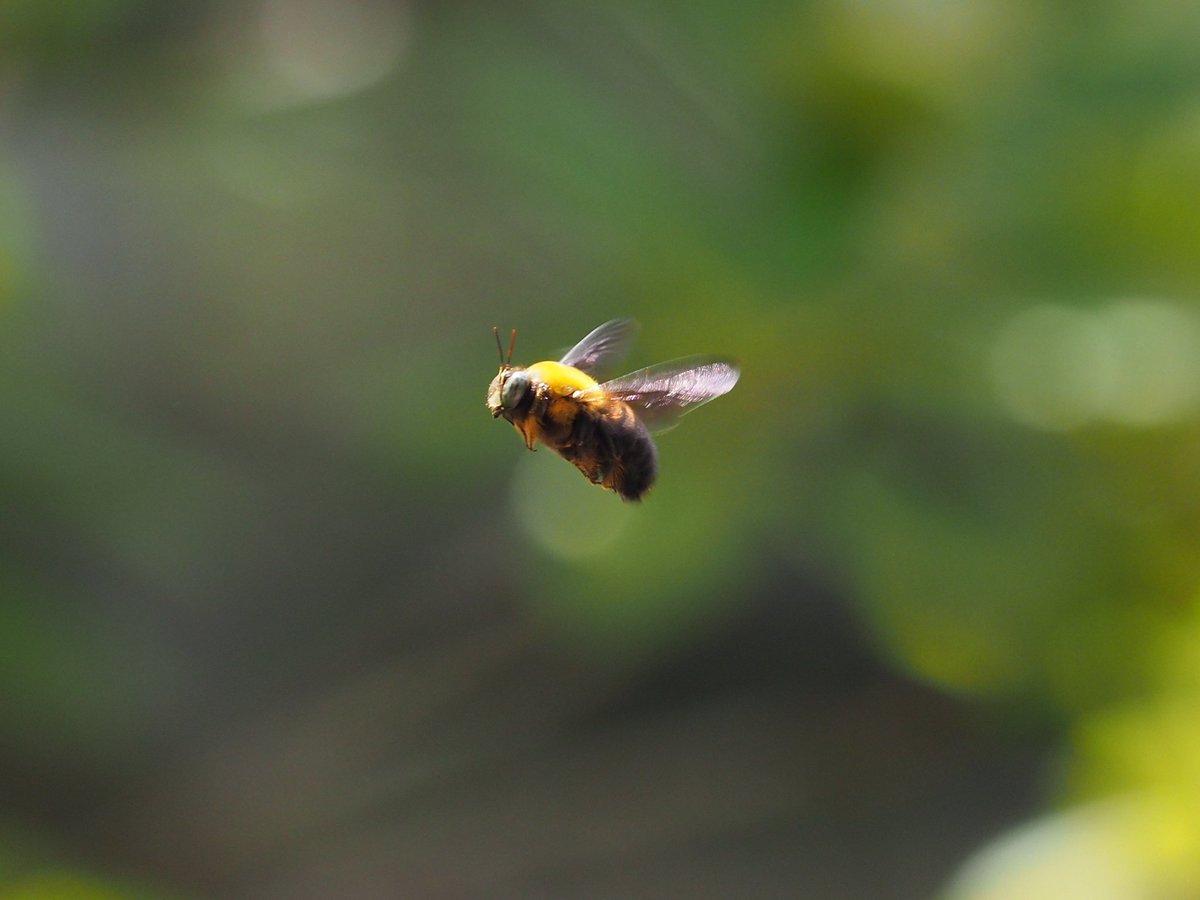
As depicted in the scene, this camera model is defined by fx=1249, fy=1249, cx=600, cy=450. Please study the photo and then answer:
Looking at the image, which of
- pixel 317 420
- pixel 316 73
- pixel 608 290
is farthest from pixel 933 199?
pixel 317 420

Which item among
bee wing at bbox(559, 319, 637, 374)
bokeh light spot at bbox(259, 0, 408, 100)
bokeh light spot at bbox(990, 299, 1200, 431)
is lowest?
bee wing at bbox(559, 319, 637, 374)

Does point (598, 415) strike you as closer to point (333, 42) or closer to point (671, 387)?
point (671, 387)

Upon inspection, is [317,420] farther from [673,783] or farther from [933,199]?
[933,199]

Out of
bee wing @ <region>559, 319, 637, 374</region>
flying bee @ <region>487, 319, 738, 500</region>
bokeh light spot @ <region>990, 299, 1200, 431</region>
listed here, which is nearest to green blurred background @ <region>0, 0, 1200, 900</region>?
bokeh light spot @ <region>990, 299, 1200, 431</region>

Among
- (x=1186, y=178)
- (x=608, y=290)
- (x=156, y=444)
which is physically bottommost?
(x=1186, y=178)

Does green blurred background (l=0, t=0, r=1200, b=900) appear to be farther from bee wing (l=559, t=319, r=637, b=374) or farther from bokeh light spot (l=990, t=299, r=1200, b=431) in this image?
bee wing (l=559, t=319, r=637, b=374)

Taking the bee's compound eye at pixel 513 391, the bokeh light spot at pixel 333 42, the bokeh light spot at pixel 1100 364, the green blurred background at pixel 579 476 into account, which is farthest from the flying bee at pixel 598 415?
the bokeh light spot at pixel 333 42

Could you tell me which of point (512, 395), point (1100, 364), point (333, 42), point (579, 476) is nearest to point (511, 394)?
point (512, 395)
